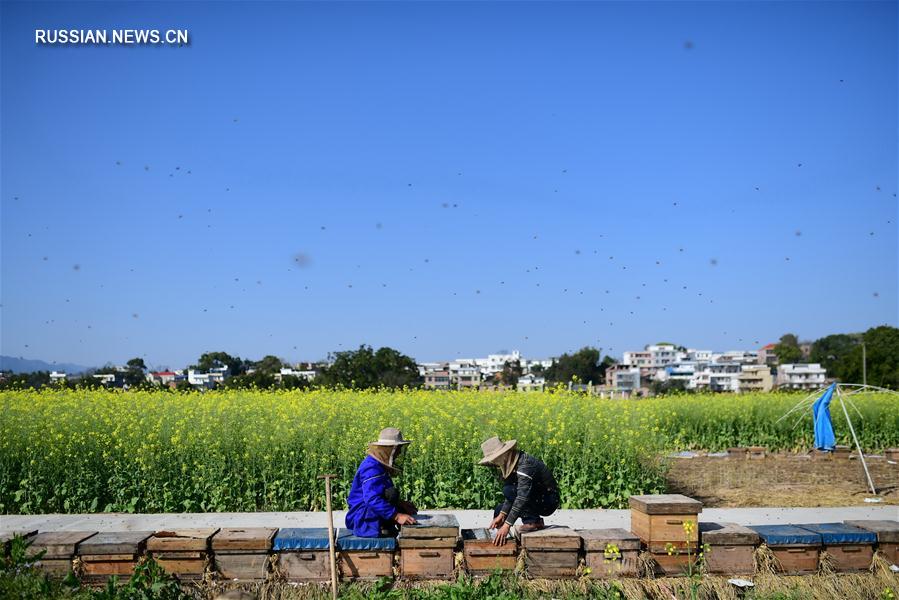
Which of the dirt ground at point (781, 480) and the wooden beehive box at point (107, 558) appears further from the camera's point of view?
the dirt ground at point (781, 480)

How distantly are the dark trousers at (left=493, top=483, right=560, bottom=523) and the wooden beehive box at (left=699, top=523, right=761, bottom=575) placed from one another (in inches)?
48.7

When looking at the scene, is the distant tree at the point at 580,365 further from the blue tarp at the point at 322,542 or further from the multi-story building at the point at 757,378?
the blue tarp at the point at 322,542

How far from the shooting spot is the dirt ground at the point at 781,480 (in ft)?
38.2

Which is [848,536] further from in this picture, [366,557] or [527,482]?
[366,557]

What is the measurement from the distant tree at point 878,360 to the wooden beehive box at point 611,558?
50442 millimetres

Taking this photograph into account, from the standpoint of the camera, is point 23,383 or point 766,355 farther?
point 766,355

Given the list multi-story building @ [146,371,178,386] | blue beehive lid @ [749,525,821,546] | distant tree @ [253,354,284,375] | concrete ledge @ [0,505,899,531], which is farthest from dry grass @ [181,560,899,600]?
distant tree @ [253,354,284,375]

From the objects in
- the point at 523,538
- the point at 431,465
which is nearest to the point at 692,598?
the point at 523,538

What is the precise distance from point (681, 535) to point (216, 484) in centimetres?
637

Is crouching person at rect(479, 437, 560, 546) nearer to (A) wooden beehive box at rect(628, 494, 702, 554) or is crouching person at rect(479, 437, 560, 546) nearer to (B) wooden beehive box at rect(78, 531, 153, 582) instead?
(A) wooden beehive box at rect(628, 494, 702, 554)

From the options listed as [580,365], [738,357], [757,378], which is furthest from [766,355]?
[580,365]

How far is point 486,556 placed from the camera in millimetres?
6184

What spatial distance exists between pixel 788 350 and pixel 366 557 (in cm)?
15362

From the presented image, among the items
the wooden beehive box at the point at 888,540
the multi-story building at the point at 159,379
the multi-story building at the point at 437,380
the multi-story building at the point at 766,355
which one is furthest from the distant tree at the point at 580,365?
the multi-story building at the point at 766,355
